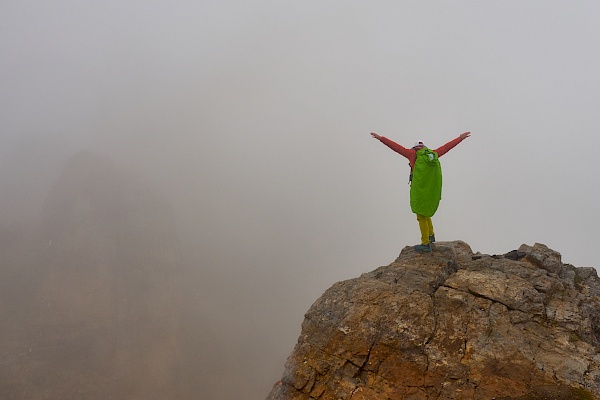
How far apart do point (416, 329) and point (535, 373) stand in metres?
3.05

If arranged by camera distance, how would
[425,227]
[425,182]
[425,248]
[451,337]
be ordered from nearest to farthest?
[451,337]
[425,182]
[425,227]
[425,248]

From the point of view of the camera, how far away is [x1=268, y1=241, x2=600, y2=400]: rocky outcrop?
30.6 feet

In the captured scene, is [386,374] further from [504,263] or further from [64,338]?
[64,338]

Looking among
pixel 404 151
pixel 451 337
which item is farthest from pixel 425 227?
pixel 451 337

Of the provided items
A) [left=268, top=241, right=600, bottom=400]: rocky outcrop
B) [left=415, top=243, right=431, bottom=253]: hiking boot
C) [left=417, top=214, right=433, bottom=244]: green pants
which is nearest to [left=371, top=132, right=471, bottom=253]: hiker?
[left=417, top=214, right=433, bottom=244]: green pants

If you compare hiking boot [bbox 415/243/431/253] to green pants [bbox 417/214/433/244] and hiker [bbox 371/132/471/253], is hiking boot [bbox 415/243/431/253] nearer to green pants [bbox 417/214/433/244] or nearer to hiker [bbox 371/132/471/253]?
green pants [bbox 417/214/433/244]

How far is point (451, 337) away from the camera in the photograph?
10.6m

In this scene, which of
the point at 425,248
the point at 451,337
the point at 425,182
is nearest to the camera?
the point at 451,337

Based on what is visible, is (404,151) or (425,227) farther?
(404,151)

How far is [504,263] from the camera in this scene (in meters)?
13.8

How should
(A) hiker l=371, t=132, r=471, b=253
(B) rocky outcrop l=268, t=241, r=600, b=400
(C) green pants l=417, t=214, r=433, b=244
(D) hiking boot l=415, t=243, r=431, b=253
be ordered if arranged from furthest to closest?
1. (D) hiking boot l=415, t=243, r=431, b=253
2. (C) green pants l=417, t=214, r=433, b=244
3. (A) hiker l=371, t=132, r=471, b=253
4. (B) rocky outcrop l=268, t=241, r=600, b=400

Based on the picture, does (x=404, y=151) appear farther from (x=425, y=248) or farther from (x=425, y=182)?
(x=425, y=248)

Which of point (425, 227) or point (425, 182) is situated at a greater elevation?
point (425, 182)

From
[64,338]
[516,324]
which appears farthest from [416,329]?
[64,338]
